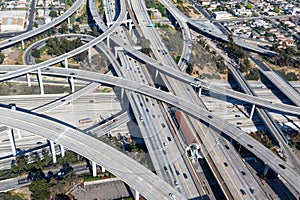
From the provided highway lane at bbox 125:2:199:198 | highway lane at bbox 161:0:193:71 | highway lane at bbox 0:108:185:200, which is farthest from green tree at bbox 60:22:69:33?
highway lane at bbox 125:2:199:198

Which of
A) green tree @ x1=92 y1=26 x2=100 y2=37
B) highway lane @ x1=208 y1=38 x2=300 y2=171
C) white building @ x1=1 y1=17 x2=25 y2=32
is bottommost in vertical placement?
highway lane @ x1=208 y1=38 x2=300 y2=171

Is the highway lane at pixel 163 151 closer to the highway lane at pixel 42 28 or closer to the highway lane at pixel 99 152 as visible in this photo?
the highway lane at pixel 99 152

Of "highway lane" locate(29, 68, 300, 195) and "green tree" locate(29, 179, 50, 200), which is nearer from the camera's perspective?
"green tree" locate(29, 179, 50, 200)

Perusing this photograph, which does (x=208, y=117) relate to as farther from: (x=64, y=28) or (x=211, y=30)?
(x=64, y=28)

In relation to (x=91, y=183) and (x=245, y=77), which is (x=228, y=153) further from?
(x=245, y=77)

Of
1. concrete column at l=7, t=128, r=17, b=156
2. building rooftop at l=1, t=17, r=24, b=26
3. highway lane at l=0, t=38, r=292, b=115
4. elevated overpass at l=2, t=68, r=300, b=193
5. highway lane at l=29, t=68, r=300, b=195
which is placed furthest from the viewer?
building rooftop at l=1, t=17, r=24, b=26

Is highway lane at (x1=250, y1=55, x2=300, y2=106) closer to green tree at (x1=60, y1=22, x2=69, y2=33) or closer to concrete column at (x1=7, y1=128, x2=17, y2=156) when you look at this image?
green tree at (x1=60, y1=22, x2=69, y2=33)

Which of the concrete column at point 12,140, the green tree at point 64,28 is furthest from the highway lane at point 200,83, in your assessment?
the green tree at point 64,28
